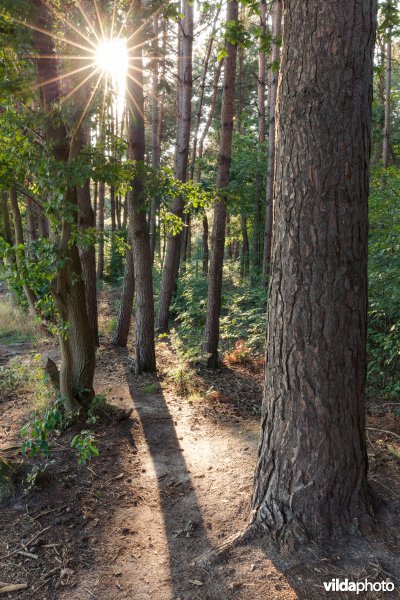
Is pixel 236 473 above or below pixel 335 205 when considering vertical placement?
below

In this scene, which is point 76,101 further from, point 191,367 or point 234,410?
point 191,367

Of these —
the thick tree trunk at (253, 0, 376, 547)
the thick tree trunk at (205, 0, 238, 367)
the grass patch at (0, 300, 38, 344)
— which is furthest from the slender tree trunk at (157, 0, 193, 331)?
the thick tree trunk at (253, 0, 376, 547)

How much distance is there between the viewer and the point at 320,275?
314 centimetres

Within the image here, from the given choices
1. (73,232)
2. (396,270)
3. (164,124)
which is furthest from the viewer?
(164,124)

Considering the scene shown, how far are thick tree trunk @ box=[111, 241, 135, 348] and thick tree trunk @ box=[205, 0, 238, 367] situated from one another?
7.63 feet

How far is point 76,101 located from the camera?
506 cm

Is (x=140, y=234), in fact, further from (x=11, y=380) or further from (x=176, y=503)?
(x=176, y=503)

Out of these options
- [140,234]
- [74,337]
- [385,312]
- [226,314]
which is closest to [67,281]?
[74,337]

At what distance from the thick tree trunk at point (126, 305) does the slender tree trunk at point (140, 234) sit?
1972mm

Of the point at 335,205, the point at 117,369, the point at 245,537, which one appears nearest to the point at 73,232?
the point at 335,205

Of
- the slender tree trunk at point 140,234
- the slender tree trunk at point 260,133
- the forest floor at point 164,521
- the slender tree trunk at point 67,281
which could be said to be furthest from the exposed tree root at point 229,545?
the slender tree trunk at point 260,133

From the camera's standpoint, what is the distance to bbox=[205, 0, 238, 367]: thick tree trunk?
866cm

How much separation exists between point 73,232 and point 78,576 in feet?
11.7

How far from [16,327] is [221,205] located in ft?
24.1
